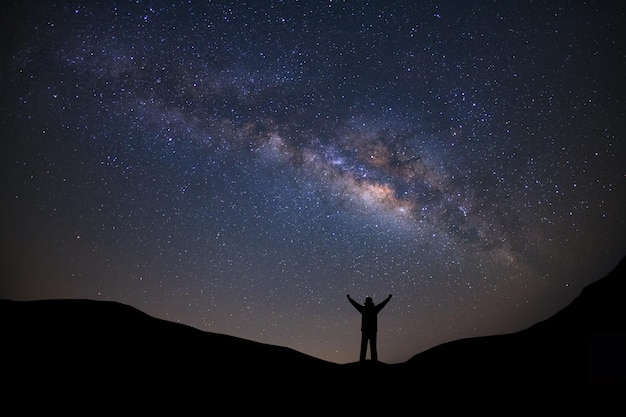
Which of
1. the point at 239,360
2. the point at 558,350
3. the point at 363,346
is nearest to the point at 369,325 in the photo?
the point at 363,346

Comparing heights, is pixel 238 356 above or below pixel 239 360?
above

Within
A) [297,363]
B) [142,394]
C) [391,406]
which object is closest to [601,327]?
[391,406]

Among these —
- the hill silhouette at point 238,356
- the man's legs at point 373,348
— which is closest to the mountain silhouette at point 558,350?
the hill silhouette at point 238,356

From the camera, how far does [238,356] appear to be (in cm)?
1099

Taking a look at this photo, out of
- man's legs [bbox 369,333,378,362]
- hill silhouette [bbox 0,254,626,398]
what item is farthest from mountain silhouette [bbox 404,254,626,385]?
man's legs [bbox 369,333,378,362]

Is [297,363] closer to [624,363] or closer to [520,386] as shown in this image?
[520,386]

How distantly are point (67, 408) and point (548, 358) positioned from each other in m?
11.2

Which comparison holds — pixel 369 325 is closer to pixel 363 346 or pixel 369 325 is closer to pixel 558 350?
pixel 363 346

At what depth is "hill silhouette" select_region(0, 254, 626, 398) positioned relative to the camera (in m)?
8.53

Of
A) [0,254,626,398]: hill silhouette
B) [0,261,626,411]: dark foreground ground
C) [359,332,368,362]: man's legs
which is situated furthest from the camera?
[359,332,368,362]: man's legs

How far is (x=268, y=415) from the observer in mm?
8781

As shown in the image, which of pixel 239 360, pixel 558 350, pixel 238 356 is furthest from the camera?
pixel 238 356

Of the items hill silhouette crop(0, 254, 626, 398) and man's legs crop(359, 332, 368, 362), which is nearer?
hill silhouette crop(0, 254, 626, 398)

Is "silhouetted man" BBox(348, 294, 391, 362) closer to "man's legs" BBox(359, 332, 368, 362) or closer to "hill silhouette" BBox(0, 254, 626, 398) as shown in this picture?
"man's legs" BBox(359, 332, 368, 362)
